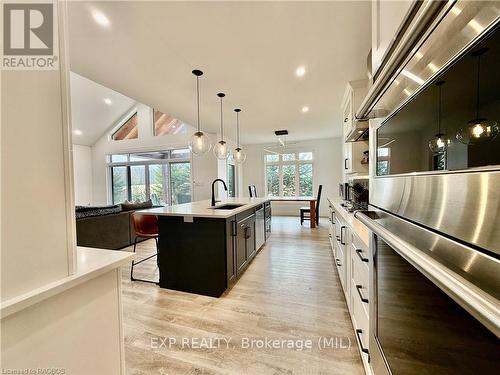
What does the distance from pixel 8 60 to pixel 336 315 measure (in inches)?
98.3

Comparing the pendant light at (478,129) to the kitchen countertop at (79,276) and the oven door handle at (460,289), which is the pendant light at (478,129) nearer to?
the oven door handle at (460,289)

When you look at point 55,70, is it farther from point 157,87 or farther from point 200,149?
point 157,87

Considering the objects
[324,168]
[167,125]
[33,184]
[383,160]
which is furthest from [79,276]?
[324,168]

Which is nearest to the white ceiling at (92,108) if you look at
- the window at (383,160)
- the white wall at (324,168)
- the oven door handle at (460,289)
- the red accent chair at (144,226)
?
the red accent chair at (144,226)

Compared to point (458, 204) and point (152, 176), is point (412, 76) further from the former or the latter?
point (152, 176)

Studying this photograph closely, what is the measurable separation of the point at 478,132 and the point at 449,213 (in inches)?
7.5

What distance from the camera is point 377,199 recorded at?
1006mm

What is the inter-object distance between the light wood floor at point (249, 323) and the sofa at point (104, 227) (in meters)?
1.01

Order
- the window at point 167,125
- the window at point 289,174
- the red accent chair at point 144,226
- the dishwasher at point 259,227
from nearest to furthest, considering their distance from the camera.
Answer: the red accent chair at point 144,226, the dishwasher at point 259,227, the window at point 167,125, the window at point 289,174

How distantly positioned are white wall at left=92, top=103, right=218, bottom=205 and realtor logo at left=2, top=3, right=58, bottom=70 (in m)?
5.54

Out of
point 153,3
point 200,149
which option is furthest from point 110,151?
point 153,3

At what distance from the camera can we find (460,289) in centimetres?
34

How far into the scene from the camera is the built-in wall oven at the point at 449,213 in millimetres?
370

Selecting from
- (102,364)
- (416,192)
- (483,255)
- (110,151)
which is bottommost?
(102,364)
